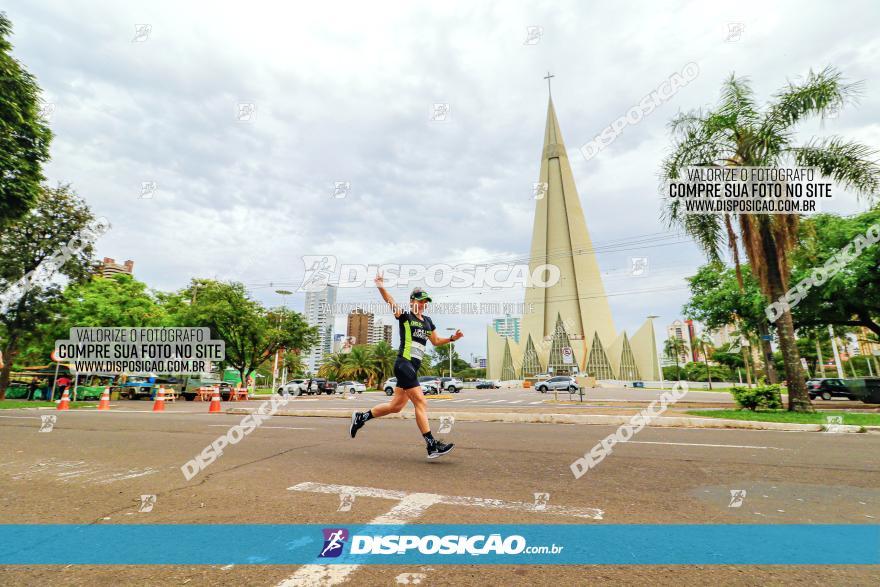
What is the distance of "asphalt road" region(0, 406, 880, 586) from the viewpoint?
2189 mm

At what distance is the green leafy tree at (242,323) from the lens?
32.1m

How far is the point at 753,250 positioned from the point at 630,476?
39.2ft

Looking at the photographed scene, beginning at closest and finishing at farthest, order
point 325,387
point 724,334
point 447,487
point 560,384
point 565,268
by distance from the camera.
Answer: point 447,487 < point 325,387 < point 560,384 < point 724,334 < point 565,268

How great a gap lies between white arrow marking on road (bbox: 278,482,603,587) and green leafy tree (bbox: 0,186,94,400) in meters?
24.2

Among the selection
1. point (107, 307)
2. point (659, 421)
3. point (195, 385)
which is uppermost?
point (107, 307)

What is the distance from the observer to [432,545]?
8.46ft

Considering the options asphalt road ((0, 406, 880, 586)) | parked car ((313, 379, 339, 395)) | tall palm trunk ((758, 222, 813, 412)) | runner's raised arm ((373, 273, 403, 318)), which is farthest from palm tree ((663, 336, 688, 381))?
runner's raised arm ((373, 273, 403, 318))

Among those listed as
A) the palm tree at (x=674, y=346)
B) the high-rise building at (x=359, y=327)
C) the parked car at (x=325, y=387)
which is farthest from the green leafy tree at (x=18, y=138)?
Answer: the high-rise building at (x=359, y=327)

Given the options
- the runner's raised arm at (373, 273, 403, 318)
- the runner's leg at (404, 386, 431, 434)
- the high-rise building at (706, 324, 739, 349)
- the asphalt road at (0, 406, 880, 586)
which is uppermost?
the high-rise building at (706, 324, 739, 349)

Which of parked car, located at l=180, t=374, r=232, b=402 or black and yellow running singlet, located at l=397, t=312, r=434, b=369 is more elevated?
black and yellow running singlet, located at l=397, t=312, r=434, b=369

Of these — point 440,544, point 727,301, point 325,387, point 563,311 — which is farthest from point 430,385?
point 563,311

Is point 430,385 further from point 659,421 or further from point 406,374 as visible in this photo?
point 406,374

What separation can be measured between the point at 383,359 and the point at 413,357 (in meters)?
51.1

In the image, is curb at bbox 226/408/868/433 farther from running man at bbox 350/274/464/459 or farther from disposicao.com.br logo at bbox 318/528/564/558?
disposicao.com.br logo at bbox 318/528/564/558
